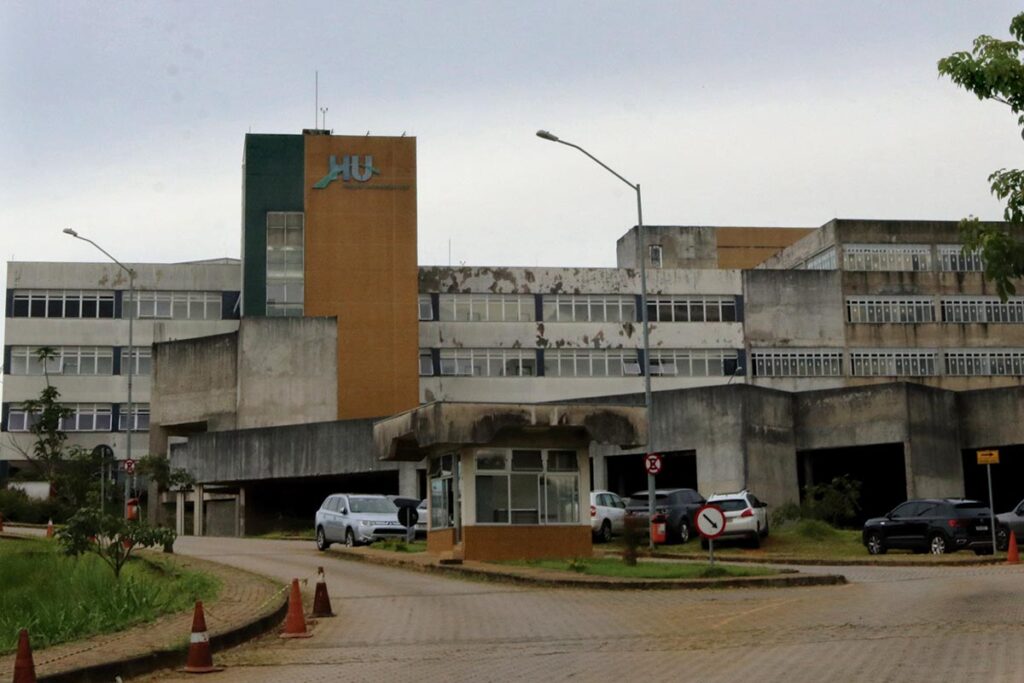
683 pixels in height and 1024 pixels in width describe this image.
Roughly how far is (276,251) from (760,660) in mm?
64716

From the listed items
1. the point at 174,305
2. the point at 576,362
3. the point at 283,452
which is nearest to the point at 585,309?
the point at 576,362

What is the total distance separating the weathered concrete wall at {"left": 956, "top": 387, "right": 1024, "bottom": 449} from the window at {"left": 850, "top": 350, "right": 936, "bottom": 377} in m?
23.8

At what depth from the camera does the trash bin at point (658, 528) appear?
3669cm

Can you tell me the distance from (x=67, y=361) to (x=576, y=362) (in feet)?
95.3

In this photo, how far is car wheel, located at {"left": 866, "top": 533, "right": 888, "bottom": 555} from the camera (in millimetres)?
36562

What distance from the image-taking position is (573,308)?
80188 millimetres

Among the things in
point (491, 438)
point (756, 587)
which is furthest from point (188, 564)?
point (756, 587)

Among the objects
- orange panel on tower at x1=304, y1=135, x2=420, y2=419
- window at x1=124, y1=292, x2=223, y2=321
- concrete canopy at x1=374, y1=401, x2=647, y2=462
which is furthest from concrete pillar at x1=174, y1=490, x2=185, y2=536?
concrete canopy at x1=374, y1=401, x2=647, y2=462

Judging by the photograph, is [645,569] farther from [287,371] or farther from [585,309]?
[585,309]

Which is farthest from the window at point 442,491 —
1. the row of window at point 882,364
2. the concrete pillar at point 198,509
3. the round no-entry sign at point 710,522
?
the row of window at point 882,364

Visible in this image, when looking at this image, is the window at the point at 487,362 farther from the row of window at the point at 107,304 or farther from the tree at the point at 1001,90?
the tree at the point at 1001,90

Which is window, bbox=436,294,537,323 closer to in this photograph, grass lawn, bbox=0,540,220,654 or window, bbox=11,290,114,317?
window, bbox=11,290,114,317

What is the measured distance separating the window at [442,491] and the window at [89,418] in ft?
170

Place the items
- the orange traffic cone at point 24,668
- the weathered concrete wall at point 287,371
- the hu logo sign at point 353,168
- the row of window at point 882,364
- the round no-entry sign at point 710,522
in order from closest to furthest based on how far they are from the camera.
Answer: the orange traffic cone at point 24,668
the round no-entry sign at point 710,522
the weathered concrete wall at point 287,371
the hu logo sign at point 353,168
the row of window at point 882,364
